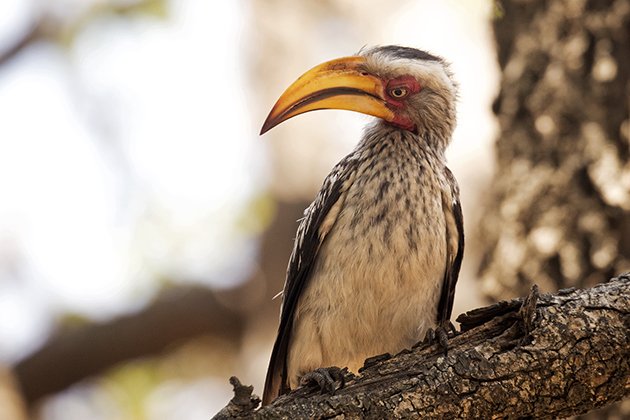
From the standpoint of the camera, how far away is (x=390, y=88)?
4.70 metres

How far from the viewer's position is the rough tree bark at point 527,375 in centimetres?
297

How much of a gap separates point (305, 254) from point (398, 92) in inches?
39.7

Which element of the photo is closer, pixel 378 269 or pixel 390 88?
pixel 378 269

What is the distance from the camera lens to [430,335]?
3348 mm

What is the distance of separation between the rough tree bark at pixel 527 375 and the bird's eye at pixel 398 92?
1884 mm

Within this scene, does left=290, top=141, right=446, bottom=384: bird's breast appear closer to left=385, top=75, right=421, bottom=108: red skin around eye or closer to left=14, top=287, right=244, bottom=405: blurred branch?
left=385, top=75, right=421, bottom=108: red skin around eye

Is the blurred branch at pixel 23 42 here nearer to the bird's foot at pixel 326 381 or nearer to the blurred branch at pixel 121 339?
the blurred branch at pixel 121 339

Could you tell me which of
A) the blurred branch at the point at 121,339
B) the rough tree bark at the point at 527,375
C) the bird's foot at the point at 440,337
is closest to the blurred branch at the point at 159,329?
the blurred branch at the point at 121,339

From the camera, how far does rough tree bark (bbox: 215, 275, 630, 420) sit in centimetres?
297

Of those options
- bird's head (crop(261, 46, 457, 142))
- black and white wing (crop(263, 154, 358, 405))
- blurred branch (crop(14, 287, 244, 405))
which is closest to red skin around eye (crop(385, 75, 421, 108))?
bird's head (crop(261, 46, 457, 142))

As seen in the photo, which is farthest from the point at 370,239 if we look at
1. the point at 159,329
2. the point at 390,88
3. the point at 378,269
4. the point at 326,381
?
the point at 159,329

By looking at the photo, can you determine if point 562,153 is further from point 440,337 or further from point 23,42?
point 23,42

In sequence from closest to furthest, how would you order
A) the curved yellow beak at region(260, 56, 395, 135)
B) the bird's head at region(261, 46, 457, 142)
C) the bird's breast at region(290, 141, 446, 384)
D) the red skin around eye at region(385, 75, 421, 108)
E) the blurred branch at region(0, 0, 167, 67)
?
the bird's breast at region(290, 141, 446, 384), the curved yellow beak at region(260, 56, 395, 135), the bird's head at region(261, 46, 457, 142), the red skin around eye at region(385, 75, 421, 108), the blurred branch at region(0, 0, 167, 67)

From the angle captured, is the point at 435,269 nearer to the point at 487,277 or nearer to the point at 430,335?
the point at 487,277
